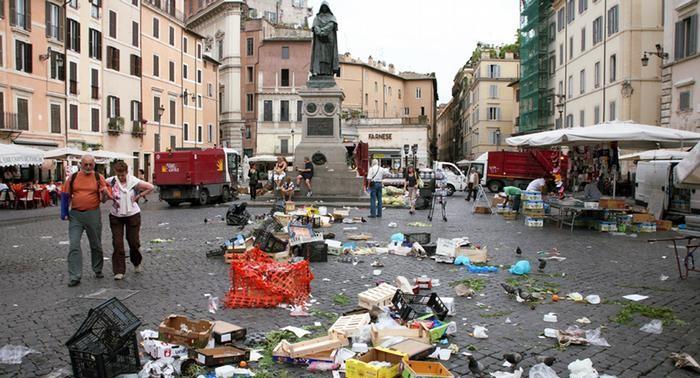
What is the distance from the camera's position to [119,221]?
859 cm

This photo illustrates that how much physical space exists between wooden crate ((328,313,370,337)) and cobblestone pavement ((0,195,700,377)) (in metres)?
0.51

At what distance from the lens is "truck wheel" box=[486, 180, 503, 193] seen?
35.9 metres

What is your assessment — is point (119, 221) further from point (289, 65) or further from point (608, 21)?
point (289, 65)

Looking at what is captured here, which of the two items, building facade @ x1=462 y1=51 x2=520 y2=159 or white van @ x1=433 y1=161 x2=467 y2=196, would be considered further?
building facade @ x1=462 y1=51 x2=520 y2=159

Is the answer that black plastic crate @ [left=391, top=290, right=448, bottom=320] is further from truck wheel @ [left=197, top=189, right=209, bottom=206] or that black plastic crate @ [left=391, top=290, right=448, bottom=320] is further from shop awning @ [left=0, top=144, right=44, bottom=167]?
truck wheel @ [left=197, top=189, right=209, bottom=206]

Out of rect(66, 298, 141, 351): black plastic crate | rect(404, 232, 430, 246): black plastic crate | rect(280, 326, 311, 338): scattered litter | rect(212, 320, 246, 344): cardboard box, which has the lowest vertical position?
rect(280, 326, 311, 338): scattered litter

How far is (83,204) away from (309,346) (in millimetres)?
4722

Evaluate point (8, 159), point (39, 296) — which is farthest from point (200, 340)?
point (8, 159)

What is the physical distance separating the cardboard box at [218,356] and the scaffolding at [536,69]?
4673cm

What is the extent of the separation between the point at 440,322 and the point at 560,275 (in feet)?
11.8

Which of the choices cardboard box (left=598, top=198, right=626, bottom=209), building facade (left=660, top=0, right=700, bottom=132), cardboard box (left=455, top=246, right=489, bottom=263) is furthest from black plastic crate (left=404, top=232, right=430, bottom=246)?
building facade (left=660, top=0, right=700, bottom=132)

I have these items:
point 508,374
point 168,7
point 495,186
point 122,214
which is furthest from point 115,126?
point 508,374

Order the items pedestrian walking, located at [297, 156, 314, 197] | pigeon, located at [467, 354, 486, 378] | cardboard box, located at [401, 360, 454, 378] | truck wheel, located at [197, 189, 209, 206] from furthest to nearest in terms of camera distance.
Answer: truck wheel, located at [197, 189, 209, 206], pedestrian walking, located at [297, 156, 314, 197], pigeon, located at [467, 354, 486, 378], cardboard box, located at [401, 360, 454, 378]

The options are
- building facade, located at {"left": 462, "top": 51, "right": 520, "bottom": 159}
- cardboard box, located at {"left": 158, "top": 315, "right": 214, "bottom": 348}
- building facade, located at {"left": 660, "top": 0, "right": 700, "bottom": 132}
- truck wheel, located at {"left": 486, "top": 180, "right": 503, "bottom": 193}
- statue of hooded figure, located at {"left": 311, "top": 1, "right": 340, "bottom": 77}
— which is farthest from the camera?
building facade, located at {"left": 462, "top": 51, "right": 520, "bottom": 159}
